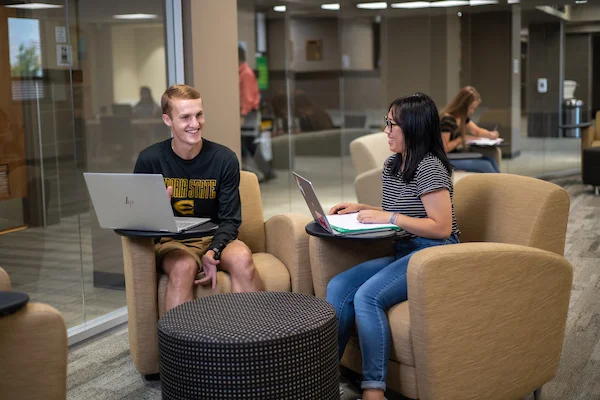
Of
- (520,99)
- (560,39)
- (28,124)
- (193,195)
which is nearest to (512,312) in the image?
(193,195)

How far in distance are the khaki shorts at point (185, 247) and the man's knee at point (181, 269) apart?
0.28 ft

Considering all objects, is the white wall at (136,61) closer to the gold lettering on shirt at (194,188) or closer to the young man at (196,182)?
the young man at (196,182)

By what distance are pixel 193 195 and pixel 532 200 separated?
5.27 ft

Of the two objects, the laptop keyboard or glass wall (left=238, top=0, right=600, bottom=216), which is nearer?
the laptop keyboard

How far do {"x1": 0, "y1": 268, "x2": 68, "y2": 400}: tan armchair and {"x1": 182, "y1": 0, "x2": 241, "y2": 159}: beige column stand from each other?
8.33 ft

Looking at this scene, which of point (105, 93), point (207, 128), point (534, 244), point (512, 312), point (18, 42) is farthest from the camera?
point (207, 128)

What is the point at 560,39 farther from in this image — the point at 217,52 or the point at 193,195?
the point at 193,195

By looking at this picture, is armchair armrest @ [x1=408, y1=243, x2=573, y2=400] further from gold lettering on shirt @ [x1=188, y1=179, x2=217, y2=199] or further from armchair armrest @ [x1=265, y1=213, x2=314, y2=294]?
gold lettering on shirt @ [x1=188, y1=179, x2=217, y2=199]

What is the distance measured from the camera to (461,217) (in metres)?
3.85

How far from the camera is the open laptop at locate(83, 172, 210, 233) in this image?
137 inches

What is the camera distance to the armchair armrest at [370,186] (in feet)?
22.0

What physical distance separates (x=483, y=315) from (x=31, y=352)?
5.56ft

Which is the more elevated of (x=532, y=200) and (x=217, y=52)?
(x=217, y=52)

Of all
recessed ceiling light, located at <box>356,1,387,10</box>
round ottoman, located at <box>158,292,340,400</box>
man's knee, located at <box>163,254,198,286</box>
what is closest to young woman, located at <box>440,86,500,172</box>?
recessed ceiling light, located at <box>356,1,387,10</box>
